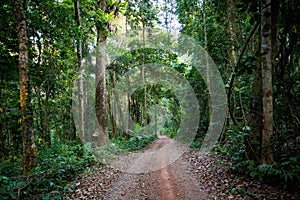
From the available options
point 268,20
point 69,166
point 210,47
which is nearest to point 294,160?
point 268,20

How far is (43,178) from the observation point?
18.8 feet

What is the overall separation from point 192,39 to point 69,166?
10.8 metres

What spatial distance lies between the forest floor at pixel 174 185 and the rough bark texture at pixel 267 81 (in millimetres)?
822

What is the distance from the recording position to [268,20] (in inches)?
174

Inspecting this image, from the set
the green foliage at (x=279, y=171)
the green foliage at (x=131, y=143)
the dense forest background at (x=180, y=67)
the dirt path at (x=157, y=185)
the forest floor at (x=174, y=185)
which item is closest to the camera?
the green foliage at (x=279, y=171)

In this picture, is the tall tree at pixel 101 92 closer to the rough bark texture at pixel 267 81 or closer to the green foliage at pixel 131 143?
the green foliage at pixel 131 143

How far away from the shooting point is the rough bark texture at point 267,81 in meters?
4.44

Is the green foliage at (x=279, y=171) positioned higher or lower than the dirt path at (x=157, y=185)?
higher

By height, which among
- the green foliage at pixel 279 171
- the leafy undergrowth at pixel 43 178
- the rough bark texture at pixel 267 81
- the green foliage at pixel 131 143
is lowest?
the green foliage at pixel 131 143

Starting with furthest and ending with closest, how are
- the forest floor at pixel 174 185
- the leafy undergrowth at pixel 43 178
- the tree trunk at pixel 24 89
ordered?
1. the tree trunk at pixel 24 89
2. the leafy undergrowth at pixel 43 178
3. the forest floor at pixel 174 185

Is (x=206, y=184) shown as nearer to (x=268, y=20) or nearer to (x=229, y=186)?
(x=229, y=186)

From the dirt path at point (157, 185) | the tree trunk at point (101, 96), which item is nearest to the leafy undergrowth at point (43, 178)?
the dirt path at point (157, 185)

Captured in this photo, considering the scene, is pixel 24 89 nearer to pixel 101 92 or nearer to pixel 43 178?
pixel 43 178

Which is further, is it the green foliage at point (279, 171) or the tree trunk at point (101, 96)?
the tree trunk at point (101, 96)
